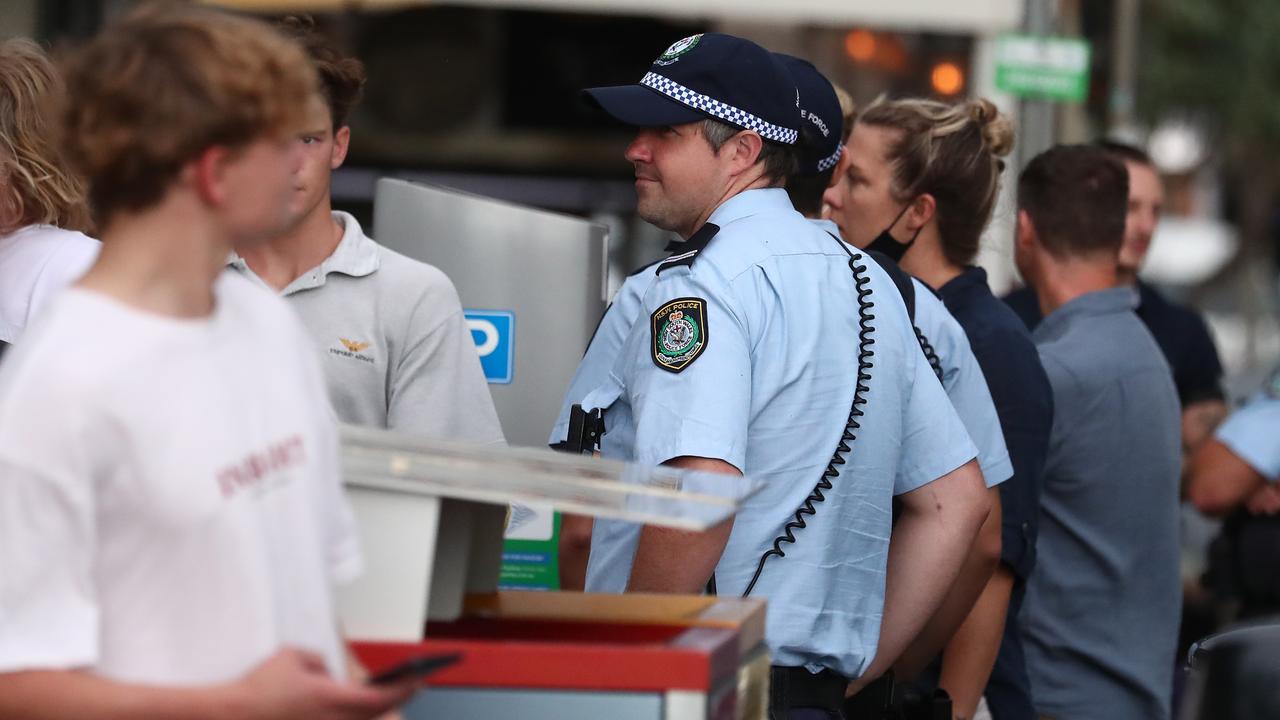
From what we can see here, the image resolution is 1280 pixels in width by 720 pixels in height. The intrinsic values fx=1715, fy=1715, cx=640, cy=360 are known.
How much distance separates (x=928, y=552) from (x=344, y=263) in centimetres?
128

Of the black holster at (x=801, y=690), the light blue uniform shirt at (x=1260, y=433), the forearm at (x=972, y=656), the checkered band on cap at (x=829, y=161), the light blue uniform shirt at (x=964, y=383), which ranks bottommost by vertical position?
the forearm at (x=972, y=656)

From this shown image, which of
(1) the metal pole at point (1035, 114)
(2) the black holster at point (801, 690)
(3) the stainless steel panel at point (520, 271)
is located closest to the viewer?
(2) the black holster at point (801, 690)

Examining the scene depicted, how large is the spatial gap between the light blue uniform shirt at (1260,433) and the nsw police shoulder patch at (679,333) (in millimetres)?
2460

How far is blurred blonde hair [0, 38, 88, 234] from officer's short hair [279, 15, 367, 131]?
0.49 metres

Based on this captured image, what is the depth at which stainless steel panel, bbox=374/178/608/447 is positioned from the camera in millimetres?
4375

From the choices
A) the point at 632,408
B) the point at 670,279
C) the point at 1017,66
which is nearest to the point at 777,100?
the point at 670,279

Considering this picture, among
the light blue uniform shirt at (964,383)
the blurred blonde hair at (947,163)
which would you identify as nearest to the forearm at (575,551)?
the light blue uniform shirt at (964,383)

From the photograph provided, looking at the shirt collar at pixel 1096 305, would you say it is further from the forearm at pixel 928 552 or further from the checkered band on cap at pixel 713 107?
the checkered band on cap at pixel 713 107

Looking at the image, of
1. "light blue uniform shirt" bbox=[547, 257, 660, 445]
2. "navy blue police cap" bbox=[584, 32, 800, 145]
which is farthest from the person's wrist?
"navy blue police cap" bbox=[584, 32, 800, 145]

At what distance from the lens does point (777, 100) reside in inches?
127

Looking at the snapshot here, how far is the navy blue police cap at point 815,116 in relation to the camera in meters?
3.38

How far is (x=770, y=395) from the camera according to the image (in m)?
3.00

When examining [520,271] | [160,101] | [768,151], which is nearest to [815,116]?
[768,151]

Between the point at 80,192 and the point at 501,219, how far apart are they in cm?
129
